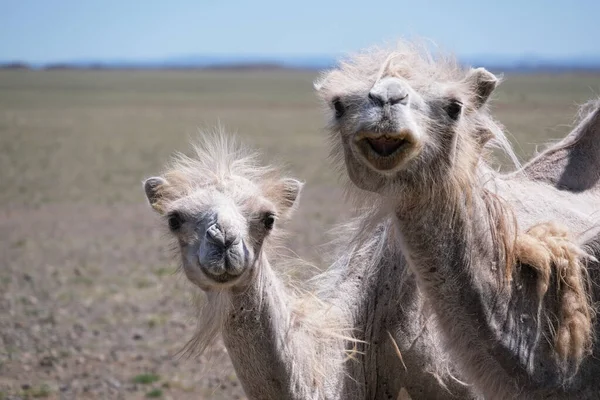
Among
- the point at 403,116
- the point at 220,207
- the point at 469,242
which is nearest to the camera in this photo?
the point at 403,116

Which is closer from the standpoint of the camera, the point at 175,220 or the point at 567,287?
the point at 567,287

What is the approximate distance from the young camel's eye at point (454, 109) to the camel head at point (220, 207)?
1182 millimetres

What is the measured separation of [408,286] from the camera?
4.38m

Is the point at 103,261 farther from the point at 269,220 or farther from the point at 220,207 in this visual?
the point at 220,207

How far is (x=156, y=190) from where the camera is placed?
461cm

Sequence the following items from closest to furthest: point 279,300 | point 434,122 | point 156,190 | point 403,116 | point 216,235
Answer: point 403,116
point 434,122
point 216,235
point 279,300
point 156,190

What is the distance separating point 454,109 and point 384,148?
1.12 feet

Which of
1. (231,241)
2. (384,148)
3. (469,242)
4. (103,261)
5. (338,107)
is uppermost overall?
(338,107)

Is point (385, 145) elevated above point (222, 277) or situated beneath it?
elevated above

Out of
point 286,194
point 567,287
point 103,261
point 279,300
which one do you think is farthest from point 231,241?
point 103,261

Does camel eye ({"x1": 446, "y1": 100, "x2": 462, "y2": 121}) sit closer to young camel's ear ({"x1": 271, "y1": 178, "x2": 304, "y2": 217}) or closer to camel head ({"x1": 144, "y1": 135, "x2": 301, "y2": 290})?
camel head ({"x1": 144, "y1": 135, "x2": 301, "y2": 290})

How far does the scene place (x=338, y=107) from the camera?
327cm

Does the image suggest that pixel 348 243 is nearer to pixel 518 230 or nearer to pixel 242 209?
pixel 242 209

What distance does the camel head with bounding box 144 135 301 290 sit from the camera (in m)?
3.96
